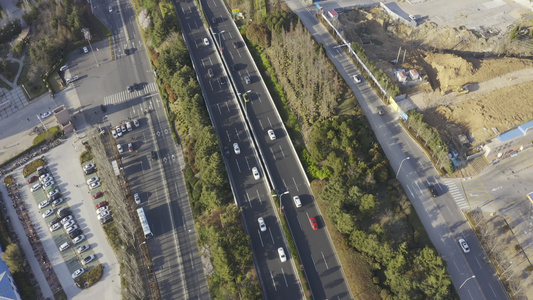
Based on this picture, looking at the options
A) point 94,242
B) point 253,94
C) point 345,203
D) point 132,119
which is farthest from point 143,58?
point 345,203

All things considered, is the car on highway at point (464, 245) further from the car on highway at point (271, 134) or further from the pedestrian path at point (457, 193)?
the car on highway at point (271, 134)

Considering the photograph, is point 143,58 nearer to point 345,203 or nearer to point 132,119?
point 132,119

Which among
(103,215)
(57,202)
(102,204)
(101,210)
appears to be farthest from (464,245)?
(57,202)

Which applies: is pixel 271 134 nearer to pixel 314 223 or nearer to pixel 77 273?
pixel 314 223

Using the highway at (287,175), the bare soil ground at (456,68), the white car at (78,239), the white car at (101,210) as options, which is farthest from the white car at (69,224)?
the bare soil ground at (456,68)

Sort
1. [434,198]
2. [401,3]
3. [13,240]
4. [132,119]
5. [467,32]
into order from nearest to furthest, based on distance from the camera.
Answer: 1. [434,198]
2. [13,240]
3. [132,119]
4. [467,32]
5. [401,3]
